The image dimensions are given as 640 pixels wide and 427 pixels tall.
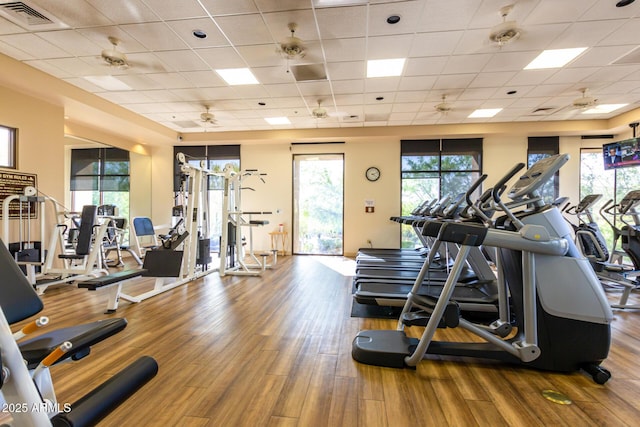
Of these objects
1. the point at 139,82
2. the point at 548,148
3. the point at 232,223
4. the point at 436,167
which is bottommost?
the point at 232,223

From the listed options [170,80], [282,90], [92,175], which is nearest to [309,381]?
[282,90]

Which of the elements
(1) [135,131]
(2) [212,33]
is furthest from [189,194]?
(1) [135,131]

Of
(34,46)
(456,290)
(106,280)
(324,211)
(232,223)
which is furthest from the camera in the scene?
(324,211)

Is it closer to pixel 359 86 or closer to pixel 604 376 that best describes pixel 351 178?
pixel 359 86

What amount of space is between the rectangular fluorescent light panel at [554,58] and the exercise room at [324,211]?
50 mm

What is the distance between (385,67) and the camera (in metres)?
4.18

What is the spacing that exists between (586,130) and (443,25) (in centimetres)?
560

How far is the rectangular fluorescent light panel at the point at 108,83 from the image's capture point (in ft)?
14.9

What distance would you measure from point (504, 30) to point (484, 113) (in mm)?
3429

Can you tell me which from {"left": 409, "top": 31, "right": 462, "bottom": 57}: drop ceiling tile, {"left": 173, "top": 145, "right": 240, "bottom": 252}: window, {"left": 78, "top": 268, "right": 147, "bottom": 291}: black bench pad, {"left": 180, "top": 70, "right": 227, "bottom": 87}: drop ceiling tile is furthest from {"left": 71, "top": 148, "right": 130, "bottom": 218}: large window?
{"left": 409, "top": 31, "right": 462, "bottom": 57}: drop ceiling tile

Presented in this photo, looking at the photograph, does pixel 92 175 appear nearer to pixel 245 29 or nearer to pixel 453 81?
pixel 245 29

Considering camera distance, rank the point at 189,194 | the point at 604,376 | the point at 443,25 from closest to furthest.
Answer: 1. the point at 604,376
2. the point at 443,25
3. the point at 189,194

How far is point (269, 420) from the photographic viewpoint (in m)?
1.58

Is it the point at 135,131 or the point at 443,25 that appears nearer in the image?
the point at 443,25
